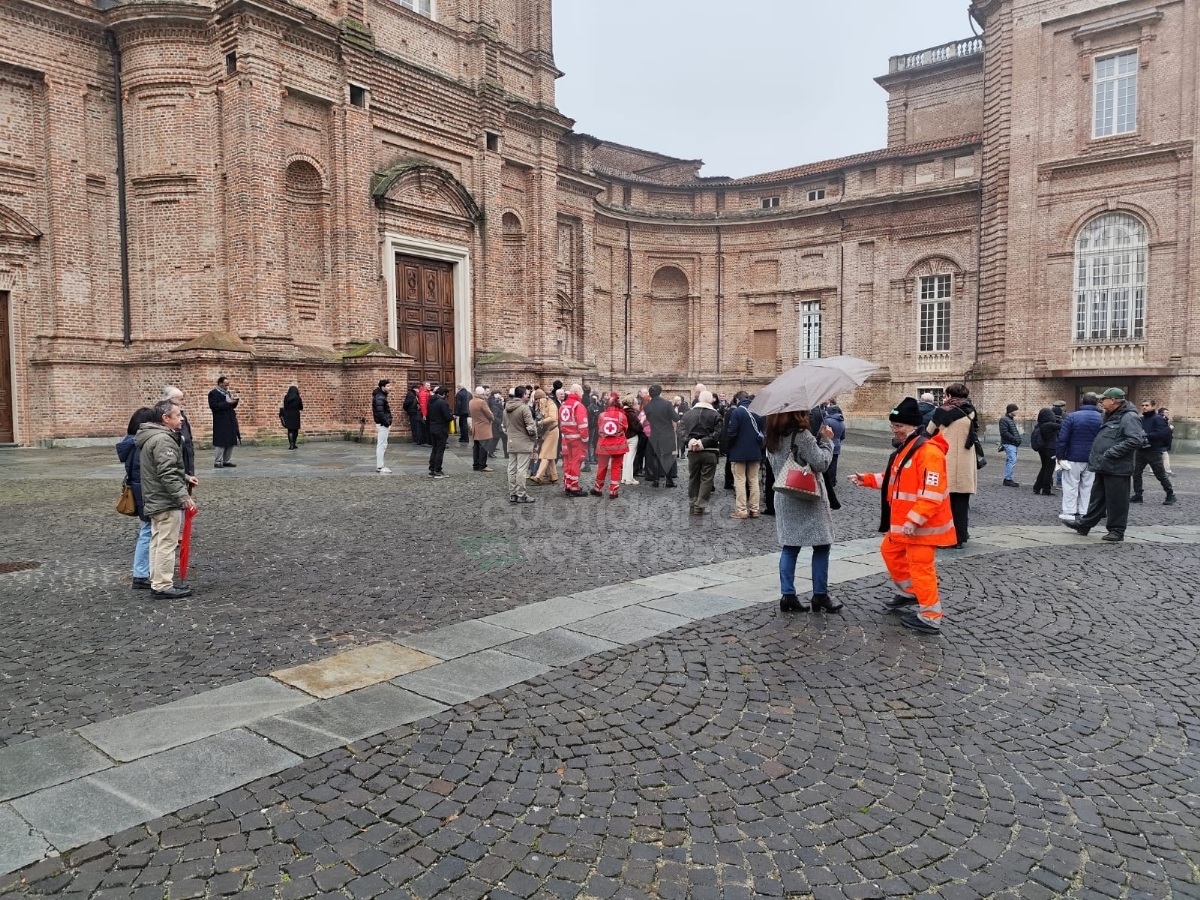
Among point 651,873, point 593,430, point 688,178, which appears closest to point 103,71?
point 593,430

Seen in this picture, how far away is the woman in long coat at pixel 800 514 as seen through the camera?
19.6 ft

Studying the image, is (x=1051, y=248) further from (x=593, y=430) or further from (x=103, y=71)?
(x=103, y=71)

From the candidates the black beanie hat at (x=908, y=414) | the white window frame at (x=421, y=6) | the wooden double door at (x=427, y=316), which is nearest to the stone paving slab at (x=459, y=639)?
the black beanie hat at (x=908, y=414)

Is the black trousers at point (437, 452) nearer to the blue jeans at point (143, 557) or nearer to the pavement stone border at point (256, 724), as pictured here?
the blue jeans at point (143, 557)

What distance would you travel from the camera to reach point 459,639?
540cm

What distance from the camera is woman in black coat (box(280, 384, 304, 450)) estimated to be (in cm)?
1828

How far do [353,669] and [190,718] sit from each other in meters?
0.97

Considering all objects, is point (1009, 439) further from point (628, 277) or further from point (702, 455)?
point (628, 277)

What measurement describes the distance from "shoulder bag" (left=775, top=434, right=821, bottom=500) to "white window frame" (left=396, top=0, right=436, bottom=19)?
2303cm

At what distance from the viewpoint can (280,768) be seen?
358 centimetres

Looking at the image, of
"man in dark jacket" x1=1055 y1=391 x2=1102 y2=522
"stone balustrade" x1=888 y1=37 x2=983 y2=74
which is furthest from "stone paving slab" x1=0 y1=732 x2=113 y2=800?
"stone balustrade" x1=888 y1=37 x2=983 y2=74

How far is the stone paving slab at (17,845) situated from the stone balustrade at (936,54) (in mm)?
38714

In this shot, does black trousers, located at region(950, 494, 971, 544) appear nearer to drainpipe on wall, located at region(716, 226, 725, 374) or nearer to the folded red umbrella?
the folded red umbrella

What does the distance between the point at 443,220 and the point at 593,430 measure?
816 cm
